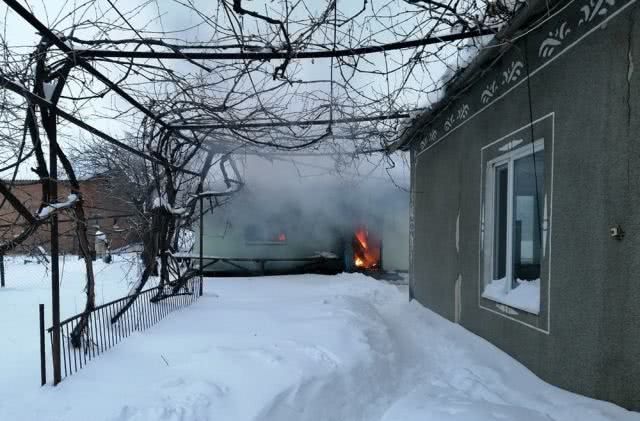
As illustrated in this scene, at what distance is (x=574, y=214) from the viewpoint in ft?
9.61

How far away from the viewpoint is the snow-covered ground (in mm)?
2725

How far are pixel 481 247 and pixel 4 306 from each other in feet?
26.2

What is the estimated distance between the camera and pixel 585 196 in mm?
2801

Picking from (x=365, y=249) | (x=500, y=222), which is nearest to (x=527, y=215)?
(x=500, y=222)

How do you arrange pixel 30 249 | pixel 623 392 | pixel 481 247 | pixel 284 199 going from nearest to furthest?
pixel 623 392 → pixel 30 249 → pixel 481 247 → pixel 284 199

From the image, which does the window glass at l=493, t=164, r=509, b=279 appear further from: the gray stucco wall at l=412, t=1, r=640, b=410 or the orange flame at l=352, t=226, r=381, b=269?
the orange flame at l=352, t=226, r=381, b=269

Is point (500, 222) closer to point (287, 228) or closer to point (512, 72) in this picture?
point (512, 72)

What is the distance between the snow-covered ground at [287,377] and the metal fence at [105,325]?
6.7 inches

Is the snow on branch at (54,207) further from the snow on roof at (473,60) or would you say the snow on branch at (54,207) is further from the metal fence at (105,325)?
the snow on roof at (473,60)

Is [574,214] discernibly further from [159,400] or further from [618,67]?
[159,400]

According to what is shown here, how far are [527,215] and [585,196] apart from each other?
1064 mm

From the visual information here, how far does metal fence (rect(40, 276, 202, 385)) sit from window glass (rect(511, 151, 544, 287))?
4222 mm

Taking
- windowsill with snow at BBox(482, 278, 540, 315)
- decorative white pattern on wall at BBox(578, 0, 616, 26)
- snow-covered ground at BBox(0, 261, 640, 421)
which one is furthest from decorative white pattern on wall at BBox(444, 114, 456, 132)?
snow-covered ground at BBox(0, 261, 640, 421)

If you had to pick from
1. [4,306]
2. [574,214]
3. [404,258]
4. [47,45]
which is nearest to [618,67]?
[574,214]
